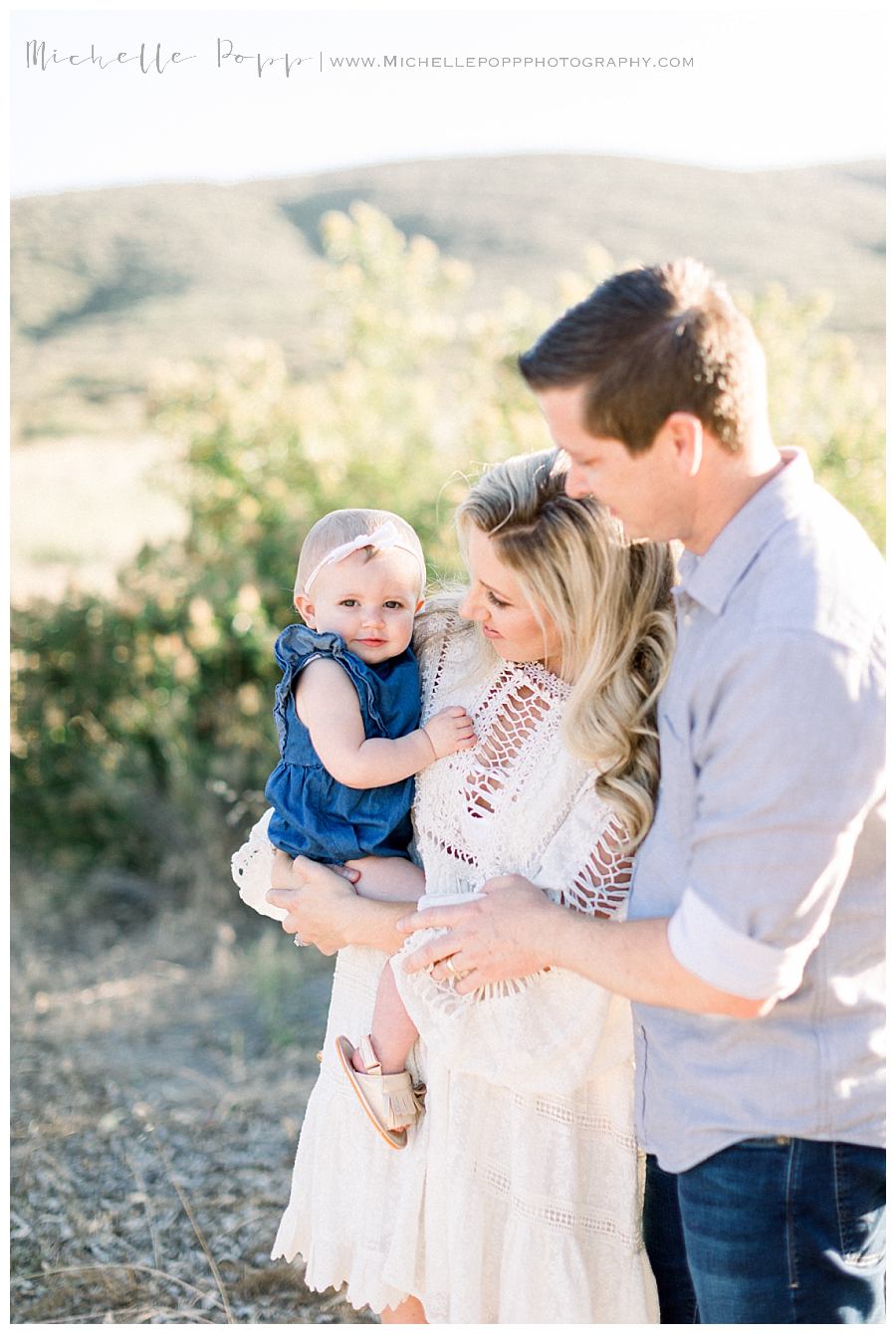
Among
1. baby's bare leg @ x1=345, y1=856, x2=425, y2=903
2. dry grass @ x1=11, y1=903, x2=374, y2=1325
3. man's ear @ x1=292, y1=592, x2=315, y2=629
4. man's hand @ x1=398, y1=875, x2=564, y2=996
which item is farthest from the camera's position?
dry grass @ x1=11, y1=903, x2=374, y2=1325

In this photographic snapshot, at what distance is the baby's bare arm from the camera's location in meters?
2.24

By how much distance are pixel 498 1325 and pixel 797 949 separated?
99 centimetres

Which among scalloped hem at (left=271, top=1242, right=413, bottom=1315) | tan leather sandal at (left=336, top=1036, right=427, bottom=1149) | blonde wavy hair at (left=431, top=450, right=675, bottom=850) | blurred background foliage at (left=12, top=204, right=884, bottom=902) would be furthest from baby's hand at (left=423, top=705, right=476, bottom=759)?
blurred background foliage at (left=12, top=204, right=884, bottom=902)

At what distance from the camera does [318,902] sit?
2322mm

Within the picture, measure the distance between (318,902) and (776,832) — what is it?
103 cm

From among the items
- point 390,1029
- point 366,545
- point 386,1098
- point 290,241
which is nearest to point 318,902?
point 390,1029

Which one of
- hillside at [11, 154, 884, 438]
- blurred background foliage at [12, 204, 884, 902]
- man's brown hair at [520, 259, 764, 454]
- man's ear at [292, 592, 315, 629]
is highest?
hillside at [11, 154, 884, 438]

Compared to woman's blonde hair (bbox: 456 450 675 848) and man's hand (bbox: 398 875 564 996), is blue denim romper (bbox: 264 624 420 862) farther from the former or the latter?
woman's blonde hair (bbox: 456 450 675 848)

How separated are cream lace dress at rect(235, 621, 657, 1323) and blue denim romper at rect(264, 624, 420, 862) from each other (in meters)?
0.10

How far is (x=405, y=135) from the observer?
27.9ft

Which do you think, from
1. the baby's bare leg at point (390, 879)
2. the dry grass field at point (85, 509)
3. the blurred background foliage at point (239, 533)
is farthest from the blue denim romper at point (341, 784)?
the dry grass field at point (85, 509)

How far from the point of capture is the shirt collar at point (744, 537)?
1.71m

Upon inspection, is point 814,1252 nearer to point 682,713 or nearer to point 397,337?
point 682,713

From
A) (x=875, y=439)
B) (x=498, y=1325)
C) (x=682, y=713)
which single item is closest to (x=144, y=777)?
(x=875, y=439)
